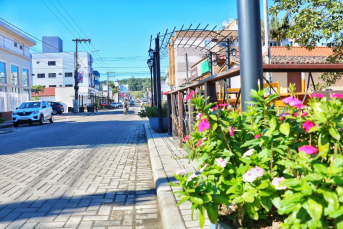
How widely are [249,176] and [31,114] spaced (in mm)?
21621

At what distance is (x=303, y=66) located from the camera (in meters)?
3.55

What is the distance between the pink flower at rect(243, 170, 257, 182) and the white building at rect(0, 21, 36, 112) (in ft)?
103

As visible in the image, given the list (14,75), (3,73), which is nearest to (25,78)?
(14,75)

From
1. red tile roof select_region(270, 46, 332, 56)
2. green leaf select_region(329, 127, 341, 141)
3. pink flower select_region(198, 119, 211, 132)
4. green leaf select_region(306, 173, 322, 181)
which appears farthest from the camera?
red tile roof select_region(270, 46, 332, 56)

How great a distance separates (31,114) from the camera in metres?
21.5

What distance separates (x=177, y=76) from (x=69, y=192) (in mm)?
57987

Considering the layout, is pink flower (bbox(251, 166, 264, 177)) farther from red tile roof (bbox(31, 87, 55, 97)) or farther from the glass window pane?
red tile roof (bbox(31, 87, 55, 97))

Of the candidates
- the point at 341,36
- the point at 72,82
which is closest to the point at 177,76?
the point at 72,82

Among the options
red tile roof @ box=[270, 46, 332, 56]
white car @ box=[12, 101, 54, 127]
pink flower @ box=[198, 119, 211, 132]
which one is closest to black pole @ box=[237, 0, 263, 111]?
pink flower @ box=[198, 119, 211, 132]

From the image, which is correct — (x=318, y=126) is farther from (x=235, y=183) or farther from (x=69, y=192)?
(x=69, y=192)

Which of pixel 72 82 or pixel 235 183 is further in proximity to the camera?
pixel 72 82

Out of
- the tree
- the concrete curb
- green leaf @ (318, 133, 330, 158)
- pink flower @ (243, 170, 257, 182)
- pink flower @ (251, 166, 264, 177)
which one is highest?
the tree

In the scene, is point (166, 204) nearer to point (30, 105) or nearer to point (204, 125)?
point (204, 125)

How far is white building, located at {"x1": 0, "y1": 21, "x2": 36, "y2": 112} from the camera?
32.0 meters
